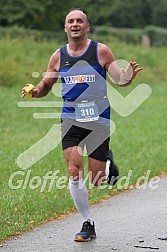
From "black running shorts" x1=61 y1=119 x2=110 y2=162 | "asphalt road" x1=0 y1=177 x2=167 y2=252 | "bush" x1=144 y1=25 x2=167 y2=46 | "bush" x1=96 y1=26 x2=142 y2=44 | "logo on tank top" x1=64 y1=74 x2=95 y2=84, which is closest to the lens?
"asphalt road" x1=0 y1=177 x2=167 y2=252

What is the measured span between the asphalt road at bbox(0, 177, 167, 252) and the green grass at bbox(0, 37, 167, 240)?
0.28m

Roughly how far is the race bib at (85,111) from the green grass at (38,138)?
136cm

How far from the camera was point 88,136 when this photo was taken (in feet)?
23.9

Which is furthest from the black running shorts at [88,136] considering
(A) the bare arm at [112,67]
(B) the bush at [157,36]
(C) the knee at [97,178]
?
(B) the bush at [157,36]

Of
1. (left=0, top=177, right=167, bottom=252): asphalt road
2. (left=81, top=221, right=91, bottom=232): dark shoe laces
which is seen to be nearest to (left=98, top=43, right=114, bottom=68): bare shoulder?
(left=81, top=221, right=91, bottom=232): dark shoe laces

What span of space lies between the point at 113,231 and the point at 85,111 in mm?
1301

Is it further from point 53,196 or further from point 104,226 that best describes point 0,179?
point 104,226

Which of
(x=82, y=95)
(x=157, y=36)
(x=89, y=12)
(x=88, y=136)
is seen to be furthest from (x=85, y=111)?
(x=89, y=12)

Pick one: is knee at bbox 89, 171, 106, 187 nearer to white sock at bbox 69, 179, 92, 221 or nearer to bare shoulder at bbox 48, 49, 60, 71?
white sock at bbox 69, 179, 92, 221

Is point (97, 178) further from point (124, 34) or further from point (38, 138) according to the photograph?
point (124, 34)

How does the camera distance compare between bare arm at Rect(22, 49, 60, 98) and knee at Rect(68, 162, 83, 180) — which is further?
bare arm at Rect(22, 49, 60, 98)

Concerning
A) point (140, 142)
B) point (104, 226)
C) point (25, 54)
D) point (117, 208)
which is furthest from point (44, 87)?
point (25, 54)

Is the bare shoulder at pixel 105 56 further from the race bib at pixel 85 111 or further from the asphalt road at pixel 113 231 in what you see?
the asphalt road at pixel 113 231

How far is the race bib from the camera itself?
23.5 feet
